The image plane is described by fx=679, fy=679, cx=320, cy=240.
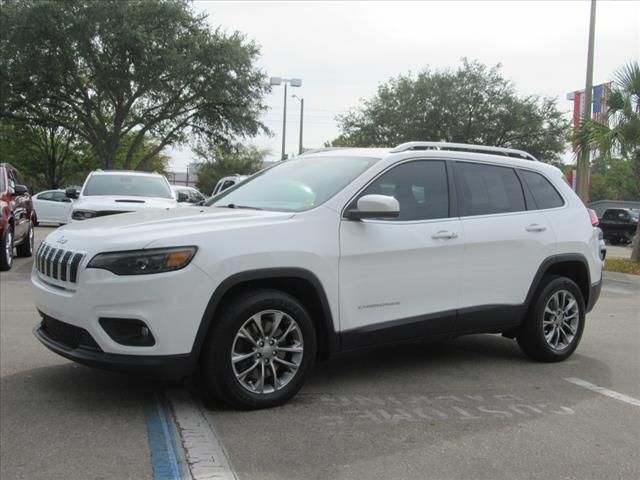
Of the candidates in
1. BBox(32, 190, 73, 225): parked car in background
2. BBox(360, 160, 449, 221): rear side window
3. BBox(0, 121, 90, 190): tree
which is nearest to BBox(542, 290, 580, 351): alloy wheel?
BBox(360, 160, 449, 221): rear side window

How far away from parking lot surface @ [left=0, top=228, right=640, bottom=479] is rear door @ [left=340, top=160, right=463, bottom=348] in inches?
19.2

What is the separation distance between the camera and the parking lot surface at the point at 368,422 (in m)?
3.48

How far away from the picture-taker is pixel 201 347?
407 centimetres

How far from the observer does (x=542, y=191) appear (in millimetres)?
5910

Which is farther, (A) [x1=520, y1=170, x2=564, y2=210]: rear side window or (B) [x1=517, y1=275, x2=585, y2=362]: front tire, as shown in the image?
(A) [x1=520, y1=170, x2=564, y2=210]: rear side window

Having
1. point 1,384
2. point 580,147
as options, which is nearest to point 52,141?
point 580,147

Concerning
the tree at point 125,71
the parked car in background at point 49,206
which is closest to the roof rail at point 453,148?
the parked car in background at point 49,206

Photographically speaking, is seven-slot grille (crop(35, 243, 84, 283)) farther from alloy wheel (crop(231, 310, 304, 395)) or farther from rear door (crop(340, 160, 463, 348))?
rear door (crop(340, 160, 463, 348))

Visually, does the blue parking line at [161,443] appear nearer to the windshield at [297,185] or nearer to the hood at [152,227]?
the hood at [152,227]

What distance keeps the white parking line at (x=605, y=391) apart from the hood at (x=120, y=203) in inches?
283

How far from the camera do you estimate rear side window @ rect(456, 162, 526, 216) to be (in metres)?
5.34

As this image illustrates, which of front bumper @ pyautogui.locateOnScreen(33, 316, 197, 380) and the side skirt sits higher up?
the side skirt

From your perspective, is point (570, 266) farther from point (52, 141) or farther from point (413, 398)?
point (52, 141)

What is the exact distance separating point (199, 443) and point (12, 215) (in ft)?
29.0
